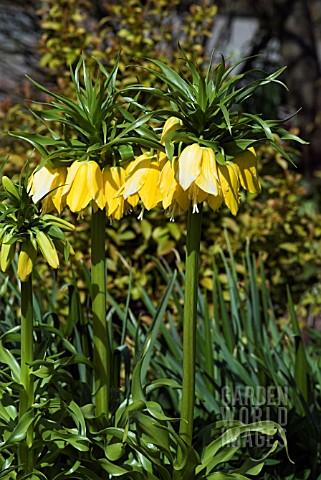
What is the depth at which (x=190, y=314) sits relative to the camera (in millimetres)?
1504

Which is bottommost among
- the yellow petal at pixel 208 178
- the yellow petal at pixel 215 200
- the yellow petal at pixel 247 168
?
the yellow petal at pixel 215 200

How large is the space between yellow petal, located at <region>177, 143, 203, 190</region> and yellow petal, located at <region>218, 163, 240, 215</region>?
0.19 feet

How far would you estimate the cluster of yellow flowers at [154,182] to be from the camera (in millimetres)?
1337

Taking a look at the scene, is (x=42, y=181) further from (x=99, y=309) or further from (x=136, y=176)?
(x=99, y=309)

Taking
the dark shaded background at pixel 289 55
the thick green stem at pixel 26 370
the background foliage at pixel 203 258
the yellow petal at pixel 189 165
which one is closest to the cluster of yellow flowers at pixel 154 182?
the yellow petal at pixel 189 165

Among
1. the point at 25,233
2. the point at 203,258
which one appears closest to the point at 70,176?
the point at 25,233

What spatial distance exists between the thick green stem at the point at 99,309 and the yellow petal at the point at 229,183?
0.98 feet

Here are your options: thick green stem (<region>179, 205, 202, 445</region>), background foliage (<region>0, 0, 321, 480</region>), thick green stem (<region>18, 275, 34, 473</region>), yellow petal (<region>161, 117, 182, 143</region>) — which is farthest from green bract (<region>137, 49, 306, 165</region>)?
background foliage (<region>0, 0, 321, 480</region>)

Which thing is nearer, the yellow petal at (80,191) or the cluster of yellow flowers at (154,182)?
the cluster of yellow flowers at (154,182)

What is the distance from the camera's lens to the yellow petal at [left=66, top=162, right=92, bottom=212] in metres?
1.44

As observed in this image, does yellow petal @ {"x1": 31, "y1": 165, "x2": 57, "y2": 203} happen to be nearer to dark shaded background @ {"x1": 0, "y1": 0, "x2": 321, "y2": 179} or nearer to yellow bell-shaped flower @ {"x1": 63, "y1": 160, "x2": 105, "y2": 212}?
Answer: yellow bell-shaped flower @ {"x1": 63, "y1": 160, "x2": 105, "y2": 212}

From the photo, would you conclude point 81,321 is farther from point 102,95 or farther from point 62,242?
point 102,95

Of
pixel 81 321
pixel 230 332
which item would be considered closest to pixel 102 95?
pixel 81 321

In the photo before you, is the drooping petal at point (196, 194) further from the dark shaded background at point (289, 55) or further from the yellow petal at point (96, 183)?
the dark shaded background at point (289, 55)
